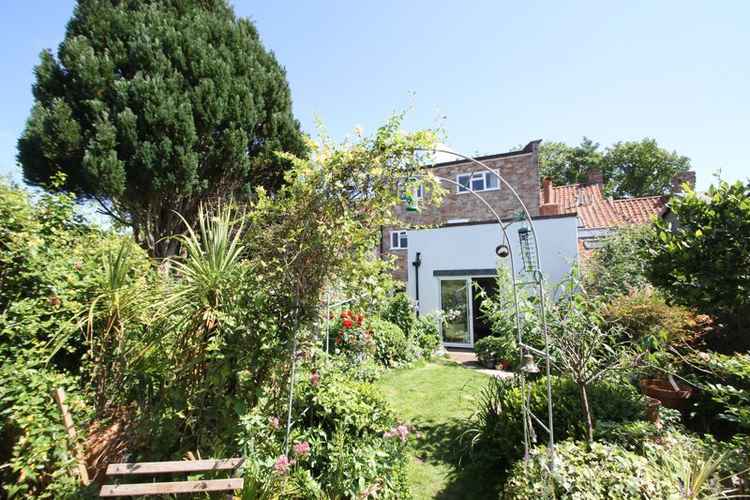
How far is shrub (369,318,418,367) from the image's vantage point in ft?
27.0

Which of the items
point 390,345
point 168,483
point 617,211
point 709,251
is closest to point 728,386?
point 709,251

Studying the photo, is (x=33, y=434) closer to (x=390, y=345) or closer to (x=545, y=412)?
(x=545, y=412)

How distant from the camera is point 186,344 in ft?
9.62

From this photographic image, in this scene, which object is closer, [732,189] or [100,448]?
[100,448]

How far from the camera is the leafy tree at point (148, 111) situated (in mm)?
6785

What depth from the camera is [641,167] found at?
31.4 metres

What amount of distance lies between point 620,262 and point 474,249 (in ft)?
14.1

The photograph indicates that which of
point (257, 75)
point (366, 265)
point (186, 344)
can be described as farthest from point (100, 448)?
point (257, 75)

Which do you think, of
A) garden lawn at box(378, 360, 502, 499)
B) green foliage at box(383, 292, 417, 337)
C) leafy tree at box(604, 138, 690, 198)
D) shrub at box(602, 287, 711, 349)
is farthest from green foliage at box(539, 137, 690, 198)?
garden lawn at box(378, 360, 502, 499)

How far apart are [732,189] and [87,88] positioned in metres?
11.5

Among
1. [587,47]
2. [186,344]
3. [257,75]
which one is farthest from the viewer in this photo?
[257,75]

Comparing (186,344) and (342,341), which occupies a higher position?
(186,344)

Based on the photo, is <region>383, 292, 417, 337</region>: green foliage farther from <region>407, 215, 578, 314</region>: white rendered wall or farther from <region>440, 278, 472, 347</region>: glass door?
<region>407, 215, 578, 314</region>: white rendered wall

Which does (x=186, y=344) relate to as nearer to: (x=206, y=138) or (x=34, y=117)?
(x=206, y=138)
